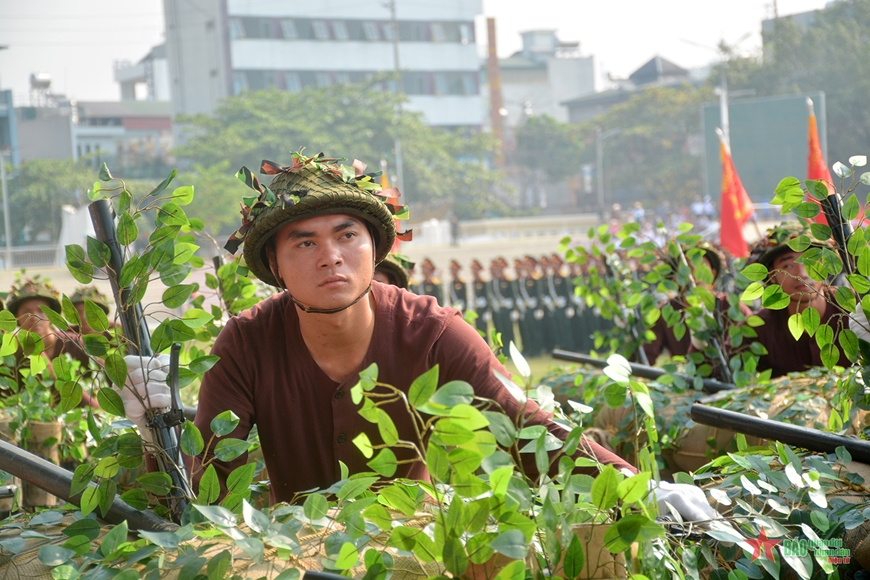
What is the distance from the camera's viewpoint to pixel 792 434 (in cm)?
186

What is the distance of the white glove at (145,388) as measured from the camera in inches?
67.2

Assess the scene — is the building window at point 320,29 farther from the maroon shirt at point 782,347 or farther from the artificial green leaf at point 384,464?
the artificial green leaf at point 384,464

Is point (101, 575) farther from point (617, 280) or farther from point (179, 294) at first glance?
point (617, 280)

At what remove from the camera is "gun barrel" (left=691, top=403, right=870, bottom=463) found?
1.79 m

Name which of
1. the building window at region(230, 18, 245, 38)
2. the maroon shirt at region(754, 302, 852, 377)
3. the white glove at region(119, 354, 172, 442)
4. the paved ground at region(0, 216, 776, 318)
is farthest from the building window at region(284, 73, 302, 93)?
the white glove at region(119, 354, 172, 442)

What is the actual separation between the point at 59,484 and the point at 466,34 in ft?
152

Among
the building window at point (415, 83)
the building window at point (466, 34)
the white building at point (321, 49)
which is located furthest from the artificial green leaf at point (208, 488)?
the building window at point (466, 34)

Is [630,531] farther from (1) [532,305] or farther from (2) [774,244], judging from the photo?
(1) [532,305]

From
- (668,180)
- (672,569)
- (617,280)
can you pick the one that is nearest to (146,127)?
(668,180)

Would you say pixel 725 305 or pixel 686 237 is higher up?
pixel 686 237

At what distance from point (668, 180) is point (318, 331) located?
3991 cm

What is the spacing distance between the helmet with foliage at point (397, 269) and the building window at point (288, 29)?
134 feet

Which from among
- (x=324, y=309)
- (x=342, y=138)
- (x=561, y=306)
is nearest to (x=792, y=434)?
(x=324, y=309)

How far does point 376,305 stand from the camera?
2.12 m
